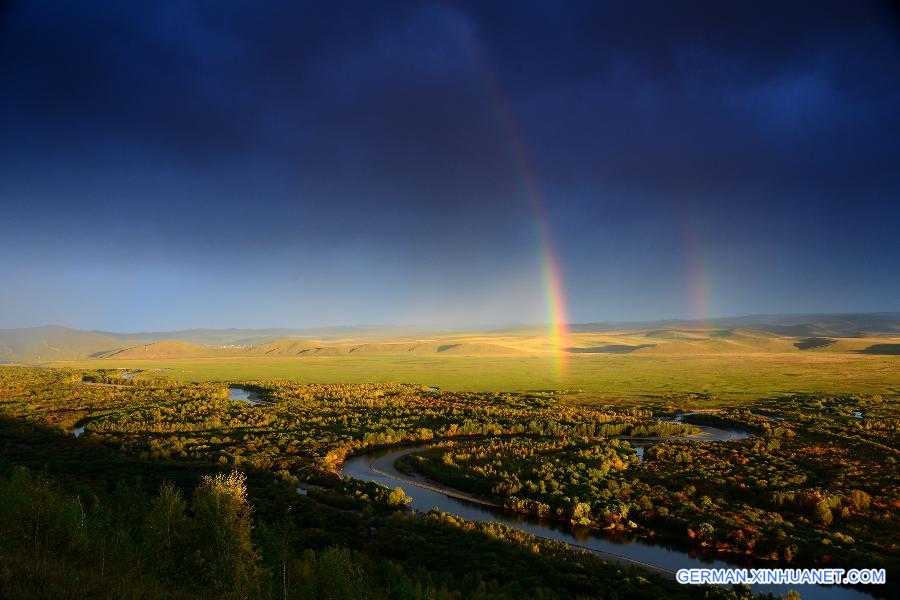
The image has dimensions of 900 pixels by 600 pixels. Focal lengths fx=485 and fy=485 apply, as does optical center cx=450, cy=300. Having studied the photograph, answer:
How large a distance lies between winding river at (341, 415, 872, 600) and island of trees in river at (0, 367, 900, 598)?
132 centimetres

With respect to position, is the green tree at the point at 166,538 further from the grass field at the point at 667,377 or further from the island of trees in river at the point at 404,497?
the grass field at the point at 667,377

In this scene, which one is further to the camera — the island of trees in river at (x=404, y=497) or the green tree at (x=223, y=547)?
the island of trees in river at (x=404, y=497)

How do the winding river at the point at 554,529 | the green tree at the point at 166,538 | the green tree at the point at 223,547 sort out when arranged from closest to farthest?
the green tree at the point at 223,547 → the green tree at the point at 166,538 → the winding river at the point at 554,529

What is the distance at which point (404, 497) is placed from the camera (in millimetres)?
43188

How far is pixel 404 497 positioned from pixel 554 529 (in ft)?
43.8

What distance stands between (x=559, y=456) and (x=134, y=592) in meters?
47.0

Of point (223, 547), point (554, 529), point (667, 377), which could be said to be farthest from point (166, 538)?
point (667, 377)

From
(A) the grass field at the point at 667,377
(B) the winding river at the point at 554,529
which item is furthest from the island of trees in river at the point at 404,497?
(A) the grass field at the point at 667,377

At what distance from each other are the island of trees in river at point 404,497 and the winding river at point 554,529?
51.9 inches

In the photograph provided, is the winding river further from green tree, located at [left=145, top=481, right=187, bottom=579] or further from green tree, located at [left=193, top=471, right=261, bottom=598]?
green tree, located at [left=145, top=481, right=187, bottom=579]

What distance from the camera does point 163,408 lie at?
303 feet

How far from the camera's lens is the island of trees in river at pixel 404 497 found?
2045cm

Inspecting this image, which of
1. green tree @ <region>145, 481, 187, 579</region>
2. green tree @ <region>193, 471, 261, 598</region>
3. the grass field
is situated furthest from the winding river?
the grass field

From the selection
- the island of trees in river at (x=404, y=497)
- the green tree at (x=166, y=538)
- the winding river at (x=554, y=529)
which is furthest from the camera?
the winding river at (x=554, y=529)
